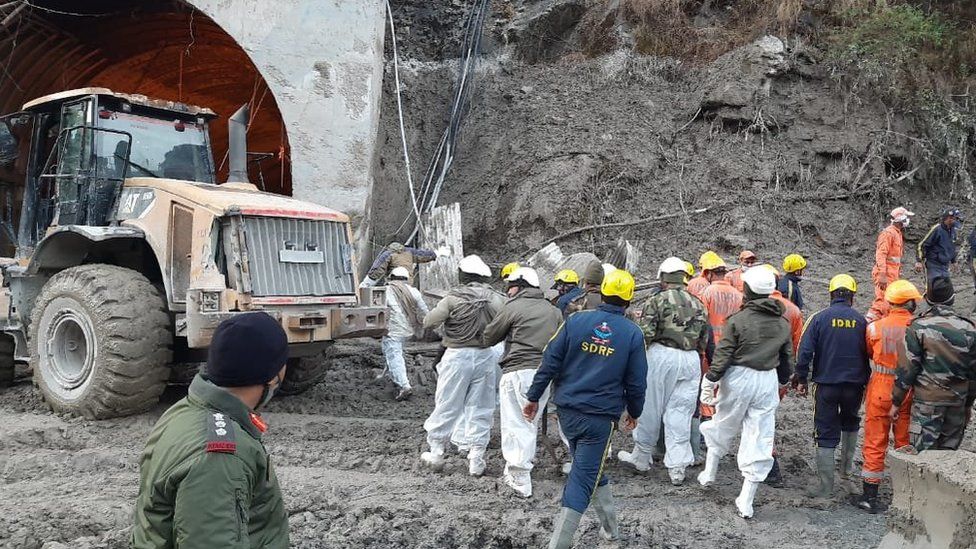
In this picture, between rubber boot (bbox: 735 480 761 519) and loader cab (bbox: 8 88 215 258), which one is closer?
rubber boot (bbox: 735 480 761 519)

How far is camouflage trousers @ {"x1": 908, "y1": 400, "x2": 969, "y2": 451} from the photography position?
16.9 feet

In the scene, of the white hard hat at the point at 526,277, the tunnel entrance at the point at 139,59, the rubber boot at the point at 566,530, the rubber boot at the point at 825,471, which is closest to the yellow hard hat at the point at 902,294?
the rubber boot at the point at 825,471

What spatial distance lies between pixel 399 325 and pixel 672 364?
3.54 m

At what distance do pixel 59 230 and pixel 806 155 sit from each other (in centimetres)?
1096

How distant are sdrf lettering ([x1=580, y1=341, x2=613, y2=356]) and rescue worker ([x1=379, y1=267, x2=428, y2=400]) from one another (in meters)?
4.08

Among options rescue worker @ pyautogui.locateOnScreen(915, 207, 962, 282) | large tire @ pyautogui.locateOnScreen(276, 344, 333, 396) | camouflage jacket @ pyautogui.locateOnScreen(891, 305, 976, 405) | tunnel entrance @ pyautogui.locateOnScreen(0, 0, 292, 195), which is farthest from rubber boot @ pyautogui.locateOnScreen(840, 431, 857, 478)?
tunnel entrance @ pyautogui.locateOnScreen(0, 0, 292, 195)

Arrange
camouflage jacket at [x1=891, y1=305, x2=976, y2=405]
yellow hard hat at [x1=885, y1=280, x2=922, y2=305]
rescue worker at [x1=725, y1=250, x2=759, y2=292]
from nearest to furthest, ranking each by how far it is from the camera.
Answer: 1. camouflage jacket at [x1=891, y1=305, x2=976, y2=405]
2. yellow hard hat at [x1=885, y1=280, x2=922, y2=305]
3. rescue worker at [x1=725, y1=250, x2=759, y2=292]

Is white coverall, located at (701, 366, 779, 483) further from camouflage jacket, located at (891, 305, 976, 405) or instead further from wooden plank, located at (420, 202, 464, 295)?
wooden plank, located at (420, 202, 464, 295)

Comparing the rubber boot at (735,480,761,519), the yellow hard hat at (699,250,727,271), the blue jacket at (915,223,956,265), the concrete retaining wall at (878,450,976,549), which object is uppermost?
the blue jacket at (915,223,956,265)

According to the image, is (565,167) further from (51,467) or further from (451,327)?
(51,467)

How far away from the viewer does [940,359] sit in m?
5.11

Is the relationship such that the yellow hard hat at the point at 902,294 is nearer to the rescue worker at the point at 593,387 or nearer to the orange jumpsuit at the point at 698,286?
the orange jumpsuit at the point at 698,286

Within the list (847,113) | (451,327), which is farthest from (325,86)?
(847,113)

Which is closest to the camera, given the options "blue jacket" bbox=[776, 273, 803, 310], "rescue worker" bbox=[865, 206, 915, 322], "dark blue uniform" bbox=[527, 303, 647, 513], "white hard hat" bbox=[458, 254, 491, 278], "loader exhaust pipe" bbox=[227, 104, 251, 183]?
"dark blue uniform" bbox=[527, 303, 647, 513]
